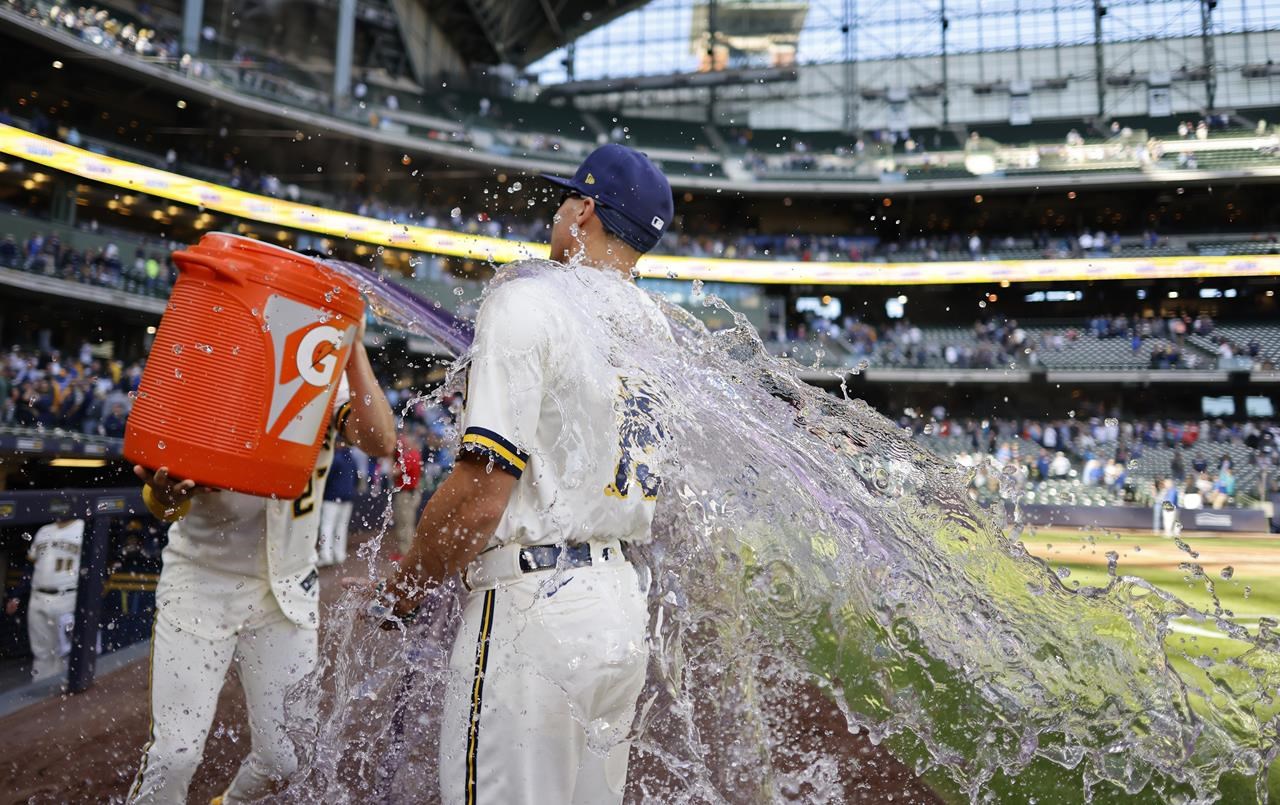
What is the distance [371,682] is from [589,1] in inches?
1500

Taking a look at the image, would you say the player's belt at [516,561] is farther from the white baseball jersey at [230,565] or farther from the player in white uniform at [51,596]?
the player in white uniform at [51,596]

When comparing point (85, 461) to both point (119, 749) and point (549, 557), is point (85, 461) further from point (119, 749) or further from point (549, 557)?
point (549, 557)

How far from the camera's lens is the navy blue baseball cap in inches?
73.8

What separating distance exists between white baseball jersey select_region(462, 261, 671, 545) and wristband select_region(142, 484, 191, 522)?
1.10 meters

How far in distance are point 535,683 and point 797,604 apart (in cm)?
86

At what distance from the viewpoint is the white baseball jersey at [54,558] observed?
487 centimetres

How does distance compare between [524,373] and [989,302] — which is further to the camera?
[989,302]

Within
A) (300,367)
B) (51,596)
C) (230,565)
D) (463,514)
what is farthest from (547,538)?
(51,596)

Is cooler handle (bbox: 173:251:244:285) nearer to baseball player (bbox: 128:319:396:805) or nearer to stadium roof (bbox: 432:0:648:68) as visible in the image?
baseball player (bbox: 128:319:396:805)

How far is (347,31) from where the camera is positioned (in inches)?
1065

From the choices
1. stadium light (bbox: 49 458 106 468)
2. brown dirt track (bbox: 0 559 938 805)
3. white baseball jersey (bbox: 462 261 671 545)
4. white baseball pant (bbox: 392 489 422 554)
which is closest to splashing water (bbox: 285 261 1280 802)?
white baseball jersey (bbox: 462 261 671 545)

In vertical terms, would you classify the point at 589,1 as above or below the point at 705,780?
above

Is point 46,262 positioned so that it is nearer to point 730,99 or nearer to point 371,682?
point 371,682

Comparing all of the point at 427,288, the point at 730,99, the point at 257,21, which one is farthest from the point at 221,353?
the point at 730,99
